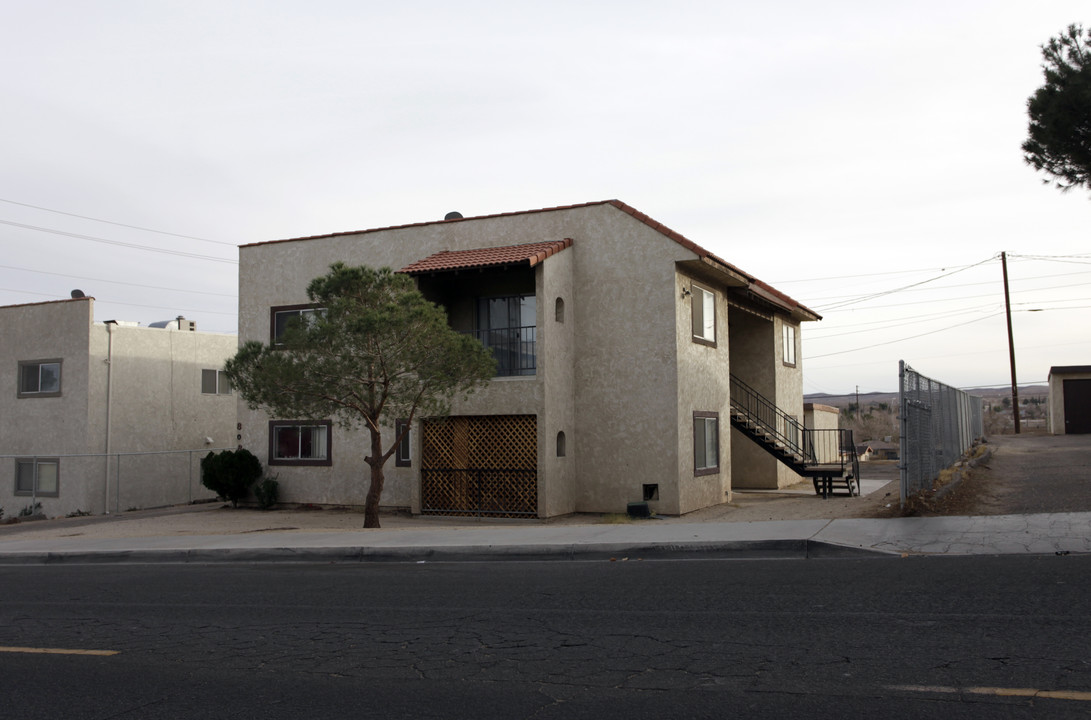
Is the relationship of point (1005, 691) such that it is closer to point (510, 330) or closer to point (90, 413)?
point (510, 330)

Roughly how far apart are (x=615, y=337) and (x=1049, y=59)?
31.8 ft

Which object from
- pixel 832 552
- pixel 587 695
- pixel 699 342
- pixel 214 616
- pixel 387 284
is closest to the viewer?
pixel 587 695

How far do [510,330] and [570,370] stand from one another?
5.45ft

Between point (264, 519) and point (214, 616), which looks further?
point (264, 519)

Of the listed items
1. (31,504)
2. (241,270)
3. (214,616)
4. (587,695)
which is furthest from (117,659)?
(31,504)

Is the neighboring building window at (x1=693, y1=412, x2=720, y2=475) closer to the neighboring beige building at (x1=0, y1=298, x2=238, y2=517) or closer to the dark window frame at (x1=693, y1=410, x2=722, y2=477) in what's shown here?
the dark window frame at (x1=693, y1=410, x2=722, y2=477)

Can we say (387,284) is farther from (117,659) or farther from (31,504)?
(31,504)

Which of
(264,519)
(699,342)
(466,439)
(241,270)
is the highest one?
(241,270)

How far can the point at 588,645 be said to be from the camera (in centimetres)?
705

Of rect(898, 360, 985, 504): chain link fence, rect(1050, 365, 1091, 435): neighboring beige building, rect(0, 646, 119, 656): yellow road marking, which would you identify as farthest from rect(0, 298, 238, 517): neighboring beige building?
rect(1050, 365, 1091, 435): neighboring beige building

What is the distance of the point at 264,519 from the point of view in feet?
69.7

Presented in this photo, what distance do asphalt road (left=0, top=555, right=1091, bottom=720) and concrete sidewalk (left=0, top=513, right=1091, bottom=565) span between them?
3.07ft

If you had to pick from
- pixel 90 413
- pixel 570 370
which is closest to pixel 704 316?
pixel 570 370

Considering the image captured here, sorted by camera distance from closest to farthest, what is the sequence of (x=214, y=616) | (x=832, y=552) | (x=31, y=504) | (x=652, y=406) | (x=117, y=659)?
(x=117, y=659) < (x=214, y=616) < (x=832, y=552) < (x=652, y=406) < (x=31, y=504)
